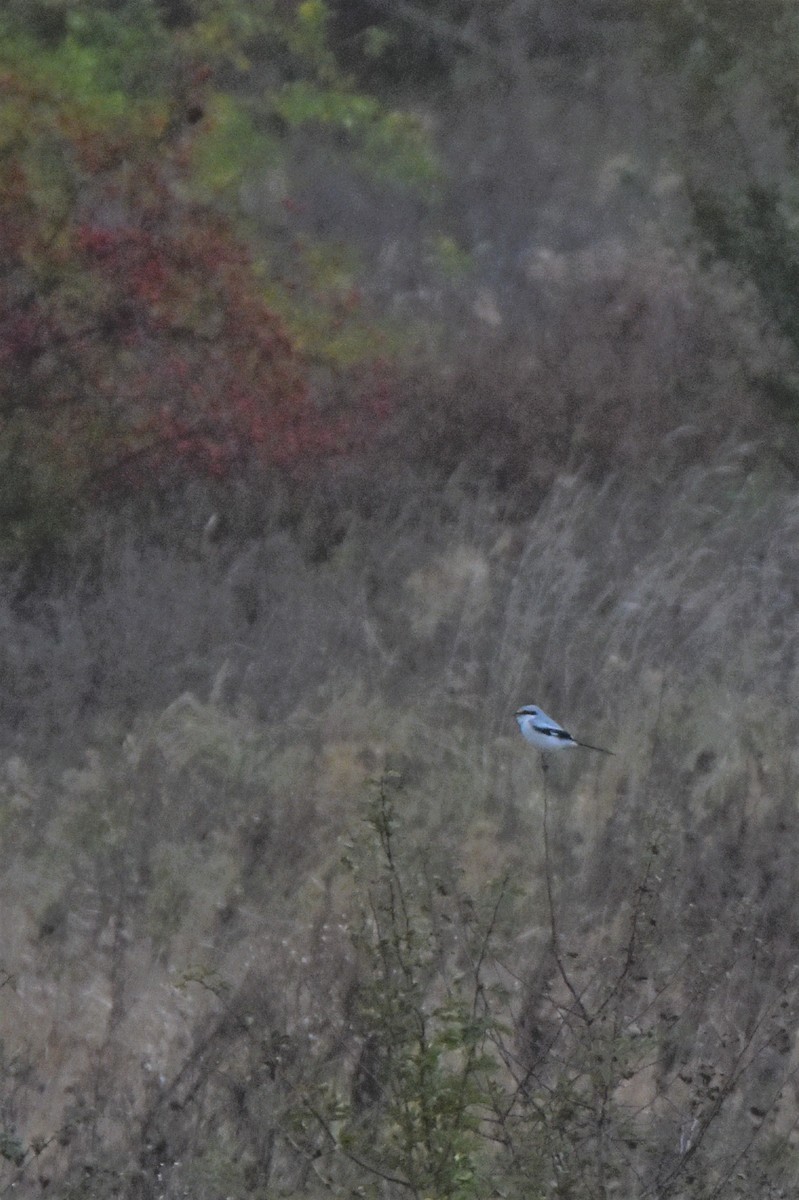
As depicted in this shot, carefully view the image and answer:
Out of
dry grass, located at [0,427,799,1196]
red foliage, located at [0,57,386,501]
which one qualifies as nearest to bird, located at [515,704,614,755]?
dry grass, located at [0,427,799,1196]

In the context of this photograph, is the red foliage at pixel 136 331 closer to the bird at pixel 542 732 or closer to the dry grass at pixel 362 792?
the dry grass at pixel 362 792

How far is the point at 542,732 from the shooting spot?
6664 mm

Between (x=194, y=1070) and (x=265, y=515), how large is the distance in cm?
386

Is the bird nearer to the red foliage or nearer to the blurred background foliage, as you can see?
the blurred background foliage

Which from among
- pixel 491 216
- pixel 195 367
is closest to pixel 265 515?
pixel 195 367

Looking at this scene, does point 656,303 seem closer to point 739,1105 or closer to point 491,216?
point 491,216

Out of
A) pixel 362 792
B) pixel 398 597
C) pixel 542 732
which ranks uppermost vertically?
pixel 542 732

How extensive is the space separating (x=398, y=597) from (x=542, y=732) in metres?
1.71

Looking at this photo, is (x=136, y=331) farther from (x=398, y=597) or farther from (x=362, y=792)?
(x=362, y=792)

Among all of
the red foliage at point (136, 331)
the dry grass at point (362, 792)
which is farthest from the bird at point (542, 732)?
the red foliage at point (136, 331)

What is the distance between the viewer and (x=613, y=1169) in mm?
3895

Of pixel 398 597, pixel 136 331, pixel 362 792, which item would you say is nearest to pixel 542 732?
pixel 362 792

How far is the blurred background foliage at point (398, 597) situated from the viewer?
5.14m

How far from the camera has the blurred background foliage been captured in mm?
5141
